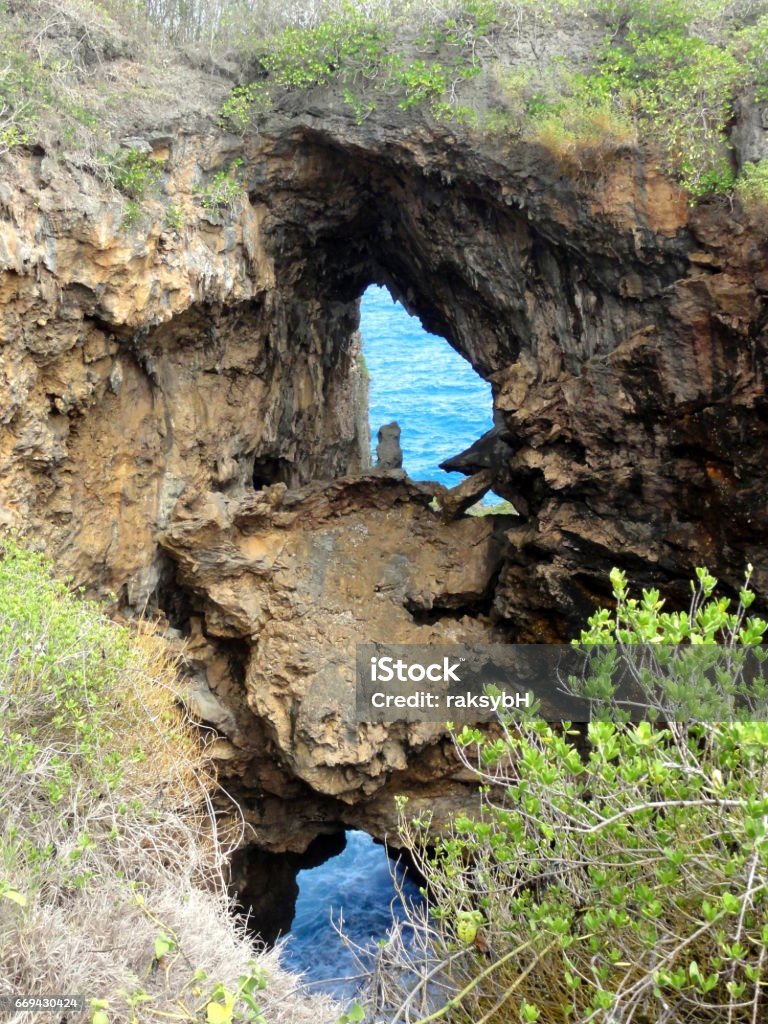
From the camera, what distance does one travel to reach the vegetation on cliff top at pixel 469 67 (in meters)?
7.63

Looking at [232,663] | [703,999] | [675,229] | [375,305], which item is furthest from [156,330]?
[375,305]

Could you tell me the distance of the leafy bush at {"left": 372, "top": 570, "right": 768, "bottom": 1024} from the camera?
136 inches

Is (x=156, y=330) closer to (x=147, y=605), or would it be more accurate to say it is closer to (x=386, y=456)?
(x=147, y=605)

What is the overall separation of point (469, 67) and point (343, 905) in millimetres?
11063

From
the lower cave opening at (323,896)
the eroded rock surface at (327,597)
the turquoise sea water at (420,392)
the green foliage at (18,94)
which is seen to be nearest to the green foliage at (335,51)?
the green foliage at (18,94)

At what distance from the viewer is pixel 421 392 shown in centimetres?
2420

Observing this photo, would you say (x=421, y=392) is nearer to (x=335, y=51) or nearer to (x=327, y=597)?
(x=335, y=51)

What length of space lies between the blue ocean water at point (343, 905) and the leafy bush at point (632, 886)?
25.1ft

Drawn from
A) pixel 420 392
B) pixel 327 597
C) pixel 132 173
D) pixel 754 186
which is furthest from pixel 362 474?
pixel 420 392

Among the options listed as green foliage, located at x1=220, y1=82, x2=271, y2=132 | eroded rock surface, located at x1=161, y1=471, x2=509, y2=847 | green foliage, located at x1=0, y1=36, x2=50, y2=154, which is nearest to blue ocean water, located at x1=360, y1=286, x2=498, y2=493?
eroded rock surface, located at x1=161, y1=471, x2=509, y2=847

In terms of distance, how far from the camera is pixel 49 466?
7707 mm

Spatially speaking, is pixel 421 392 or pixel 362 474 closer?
pixel 362 474

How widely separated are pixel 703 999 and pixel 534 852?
1.03 metres

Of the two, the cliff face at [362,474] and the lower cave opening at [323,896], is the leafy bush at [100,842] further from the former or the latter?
the lower cave opening at [323,896]
